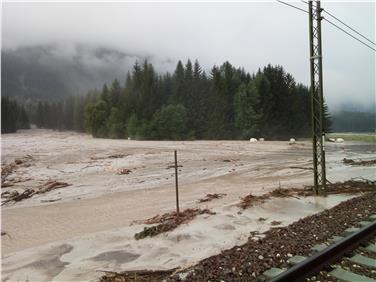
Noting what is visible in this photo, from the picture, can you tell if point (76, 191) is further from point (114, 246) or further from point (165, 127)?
point (165, 127)

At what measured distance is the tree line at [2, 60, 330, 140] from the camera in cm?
8550

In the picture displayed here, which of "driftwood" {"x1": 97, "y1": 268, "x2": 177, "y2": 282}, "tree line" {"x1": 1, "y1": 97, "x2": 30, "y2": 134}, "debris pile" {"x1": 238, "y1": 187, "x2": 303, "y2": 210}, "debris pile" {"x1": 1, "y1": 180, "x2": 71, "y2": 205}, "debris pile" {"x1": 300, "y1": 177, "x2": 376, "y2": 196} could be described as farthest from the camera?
"tree line" {"x1": 1, "y1": 97, "x2": 30, "y2": 134}

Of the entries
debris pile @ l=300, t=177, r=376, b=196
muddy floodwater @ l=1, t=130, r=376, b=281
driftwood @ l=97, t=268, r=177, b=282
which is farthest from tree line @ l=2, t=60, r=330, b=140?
driftwood @ l=97, t=268, r=177, b=282

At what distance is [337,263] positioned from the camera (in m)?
5.96

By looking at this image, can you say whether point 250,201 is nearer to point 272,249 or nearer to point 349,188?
point 349,188

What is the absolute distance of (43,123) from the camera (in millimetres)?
166500

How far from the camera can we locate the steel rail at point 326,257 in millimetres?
5222

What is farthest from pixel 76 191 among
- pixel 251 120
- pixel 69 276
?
pixel 251 120

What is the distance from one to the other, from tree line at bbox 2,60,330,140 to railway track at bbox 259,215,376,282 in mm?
76532

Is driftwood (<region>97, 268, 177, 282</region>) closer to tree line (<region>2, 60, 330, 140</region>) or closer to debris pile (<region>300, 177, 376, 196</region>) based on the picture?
debris pile (<region>300, 177, 376, 196</region>)

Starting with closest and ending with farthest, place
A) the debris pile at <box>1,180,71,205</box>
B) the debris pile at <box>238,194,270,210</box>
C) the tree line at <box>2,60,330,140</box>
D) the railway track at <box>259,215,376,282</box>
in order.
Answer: the railway track at <box>259,215,376,282</box>
the debris pile at <box>238,194,270,210</box>
the debris pile at <box>1,180,71,205</box>
the tree line at <box>2,60,330,140</box>

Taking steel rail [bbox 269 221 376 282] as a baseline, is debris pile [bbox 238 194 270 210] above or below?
below

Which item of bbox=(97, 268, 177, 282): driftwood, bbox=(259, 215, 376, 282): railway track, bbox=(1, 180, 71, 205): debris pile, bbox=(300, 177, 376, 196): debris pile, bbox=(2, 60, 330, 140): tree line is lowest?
bbox=(1, 180, 71, 205): debris pile

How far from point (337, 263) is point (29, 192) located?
1591cm
